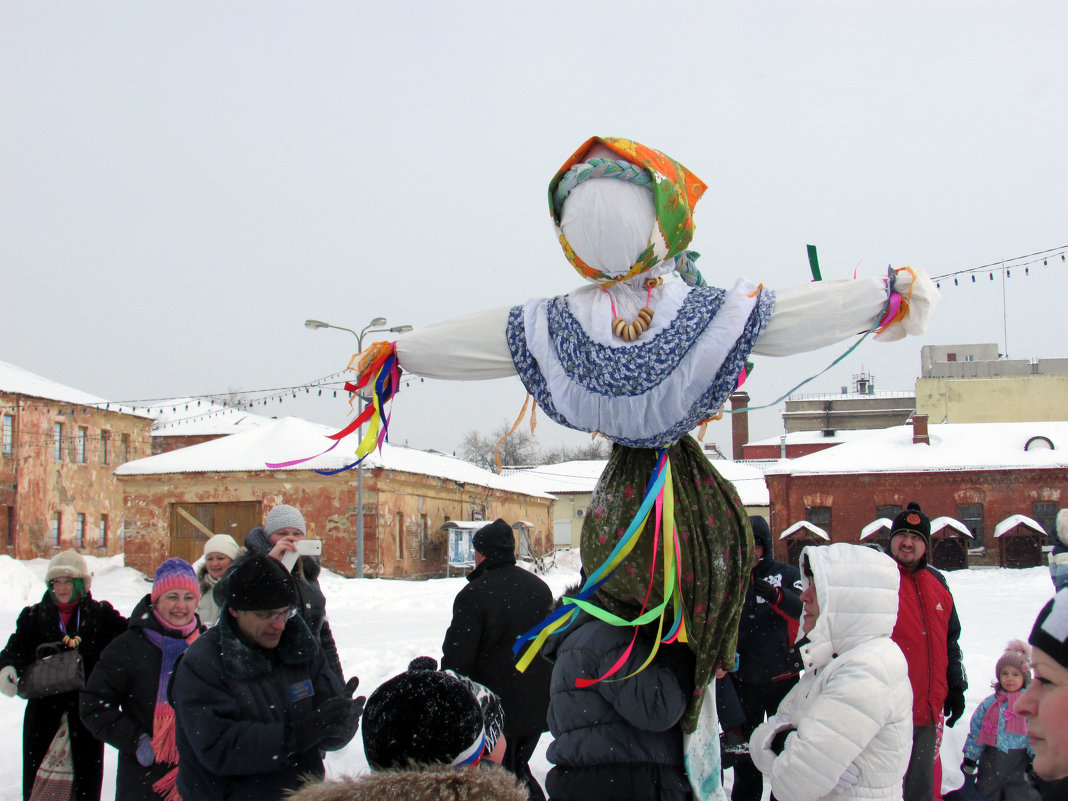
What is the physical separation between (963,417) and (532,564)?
925 inches

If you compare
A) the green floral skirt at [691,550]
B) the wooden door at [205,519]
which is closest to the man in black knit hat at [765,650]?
the green floral skirt at [691,550]

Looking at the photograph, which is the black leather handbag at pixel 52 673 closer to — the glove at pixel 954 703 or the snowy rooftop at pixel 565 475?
the glove at pixel 954 703

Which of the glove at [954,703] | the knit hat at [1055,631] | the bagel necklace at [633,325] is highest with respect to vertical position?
the bagel necklace at [633,325]

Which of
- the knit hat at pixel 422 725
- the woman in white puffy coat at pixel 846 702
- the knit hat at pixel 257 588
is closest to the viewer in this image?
the knit hat at pixel 422 725

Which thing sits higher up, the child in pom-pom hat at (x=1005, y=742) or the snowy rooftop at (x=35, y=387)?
the snowy rooftop at (x=35, y=387)

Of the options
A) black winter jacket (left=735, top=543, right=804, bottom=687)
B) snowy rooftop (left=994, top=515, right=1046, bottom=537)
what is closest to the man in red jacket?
black winter jacket (left=735, top=543, right=804, bottom=687)

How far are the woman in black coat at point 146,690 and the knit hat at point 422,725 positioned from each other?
2.72 meters

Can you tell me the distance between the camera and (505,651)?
5.02 meters

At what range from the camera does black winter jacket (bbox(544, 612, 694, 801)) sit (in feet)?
7.84

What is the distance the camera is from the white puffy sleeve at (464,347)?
8.72 feet

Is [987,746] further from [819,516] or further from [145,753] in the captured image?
[819,516]

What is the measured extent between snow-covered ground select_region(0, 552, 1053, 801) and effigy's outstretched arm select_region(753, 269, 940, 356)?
126 inches

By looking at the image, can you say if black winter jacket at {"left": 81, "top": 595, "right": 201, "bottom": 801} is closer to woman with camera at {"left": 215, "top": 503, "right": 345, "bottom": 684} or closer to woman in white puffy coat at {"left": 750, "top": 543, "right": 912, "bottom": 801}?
woman with camera at {"left": 215, "top": 503, "right": 345, "bottom": 684}

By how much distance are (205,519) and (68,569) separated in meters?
20.3
